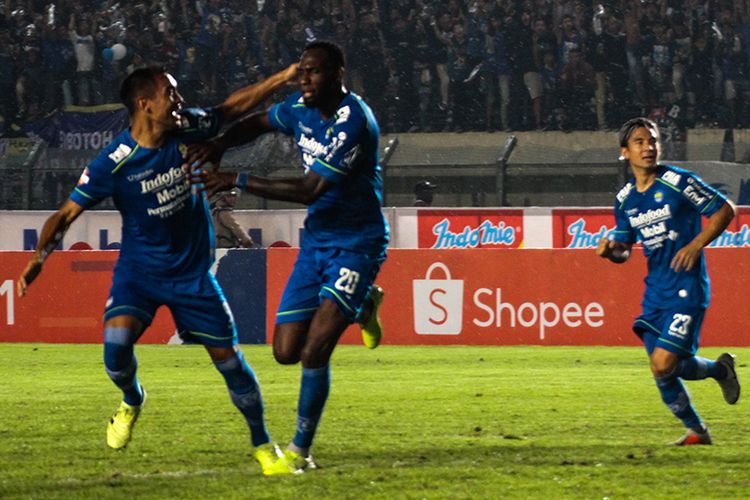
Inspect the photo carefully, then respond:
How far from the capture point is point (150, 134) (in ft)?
22.9

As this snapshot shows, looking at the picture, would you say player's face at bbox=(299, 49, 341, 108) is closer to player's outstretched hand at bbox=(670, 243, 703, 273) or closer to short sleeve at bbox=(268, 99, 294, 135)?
short sleeve at bbox=(268, 99, 294, 135)

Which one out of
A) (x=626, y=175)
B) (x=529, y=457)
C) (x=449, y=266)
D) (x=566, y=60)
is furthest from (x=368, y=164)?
(x=566, y=60)

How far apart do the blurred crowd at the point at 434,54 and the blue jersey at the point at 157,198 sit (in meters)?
16.6

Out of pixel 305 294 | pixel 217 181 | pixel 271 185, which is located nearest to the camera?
pixel 217 181

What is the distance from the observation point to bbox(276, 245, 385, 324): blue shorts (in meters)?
6.93

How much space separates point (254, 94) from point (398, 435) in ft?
8.19

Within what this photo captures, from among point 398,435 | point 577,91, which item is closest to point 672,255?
point 398,435

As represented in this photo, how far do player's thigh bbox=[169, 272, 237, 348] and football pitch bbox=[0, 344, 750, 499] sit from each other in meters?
0.63

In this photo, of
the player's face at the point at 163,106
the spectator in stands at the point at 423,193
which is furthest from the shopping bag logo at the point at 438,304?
the player's face at the point at 163,106

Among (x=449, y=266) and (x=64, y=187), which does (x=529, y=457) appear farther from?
(x=64, y=187)

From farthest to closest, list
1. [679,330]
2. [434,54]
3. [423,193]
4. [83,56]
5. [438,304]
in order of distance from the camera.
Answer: [83,56] → [434,54] → [423,193] → [438,304] → [679,330]

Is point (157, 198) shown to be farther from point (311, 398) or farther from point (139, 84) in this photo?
point (311, 398)

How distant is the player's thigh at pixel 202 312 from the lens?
22.9ft

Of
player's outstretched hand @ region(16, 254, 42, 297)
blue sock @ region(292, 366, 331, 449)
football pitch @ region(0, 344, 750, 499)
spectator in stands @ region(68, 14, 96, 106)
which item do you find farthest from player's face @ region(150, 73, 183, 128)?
spectator in stands @ region(68, 14, 96, 106)
